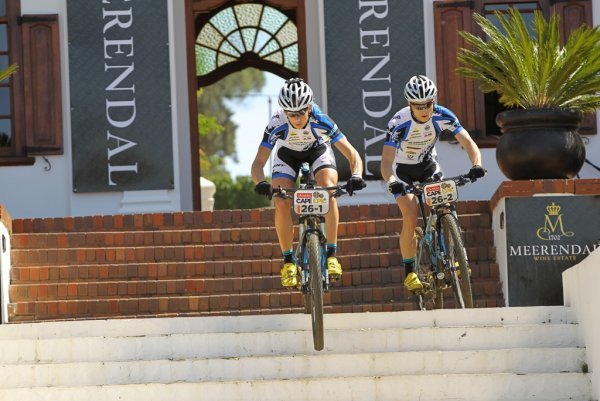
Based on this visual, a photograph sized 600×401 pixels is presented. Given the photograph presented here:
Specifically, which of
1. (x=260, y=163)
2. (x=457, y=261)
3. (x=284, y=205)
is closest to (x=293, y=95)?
(x=260, y=163)

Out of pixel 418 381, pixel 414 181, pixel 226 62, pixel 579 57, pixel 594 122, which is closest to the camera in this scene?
pixel 418 381

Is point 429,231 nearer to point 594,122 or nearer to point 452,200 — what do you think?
point 452,200

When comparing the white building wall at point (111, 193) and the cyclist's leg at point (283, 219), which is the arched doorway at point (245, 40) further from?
the cyclist's leg at point (283, 219)

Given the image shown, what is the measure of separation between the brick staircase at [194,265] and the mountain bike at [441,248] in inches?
69.0

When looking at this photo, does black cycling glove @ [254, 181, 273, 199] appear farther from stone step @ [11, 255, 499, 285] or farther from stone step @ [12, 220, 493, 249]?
stone step @ [12, 220, 493, 249]

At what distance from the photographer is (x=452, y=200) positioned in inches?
431

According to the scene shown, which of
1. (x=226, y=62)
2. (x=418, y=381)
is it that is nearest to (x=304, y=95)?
(x=418, y=381)

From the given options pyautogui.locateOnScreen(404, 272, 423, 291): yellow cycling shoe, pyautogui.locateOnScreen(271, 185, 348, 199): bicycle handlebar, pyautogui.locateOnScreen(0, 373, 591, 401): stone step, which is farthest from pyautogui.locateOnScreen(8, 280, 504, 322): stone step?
pyautogui.locateOnScreen(0, 373, 591, 401): stone step

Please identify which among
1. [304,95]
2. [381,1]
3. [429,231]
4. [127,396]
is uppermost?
[381,1]

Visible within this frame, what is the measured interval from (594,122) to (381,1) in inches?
99.2

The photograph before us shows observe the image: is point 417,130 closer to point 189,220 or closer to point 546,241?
point 546,241

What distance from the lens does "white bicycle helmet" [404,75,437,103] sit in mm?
11191

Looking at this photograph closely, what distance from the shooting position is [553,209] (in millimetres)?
12953

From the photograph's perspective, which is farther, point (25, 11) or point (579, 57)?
point (25, 11)
